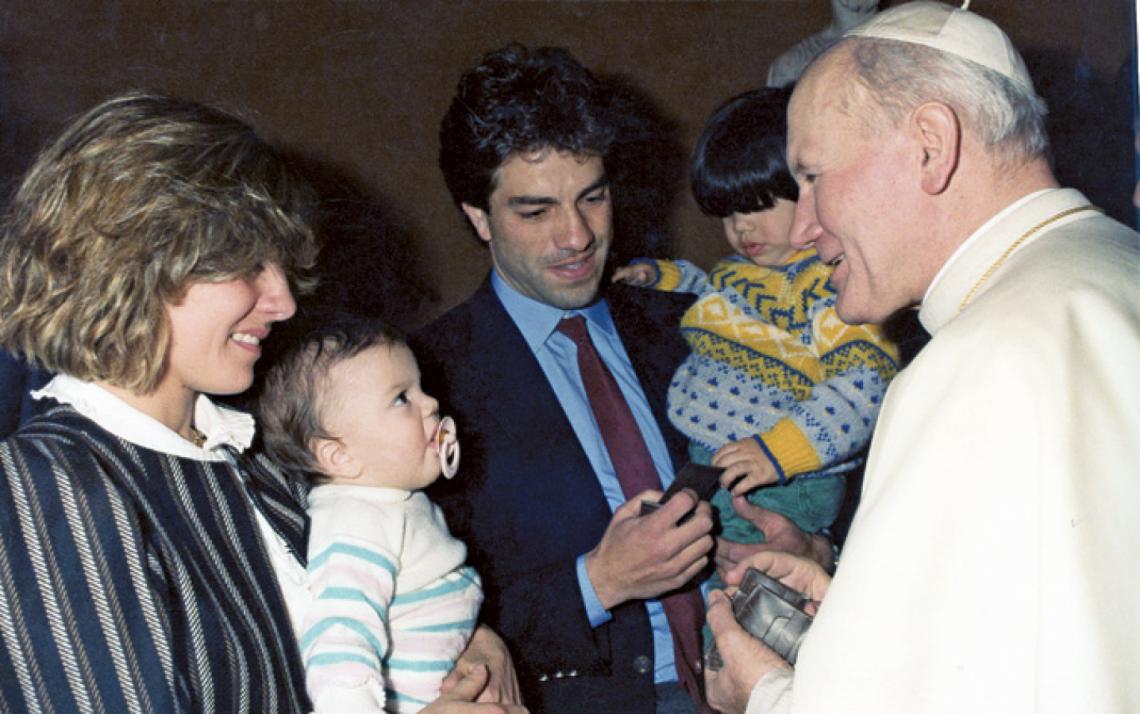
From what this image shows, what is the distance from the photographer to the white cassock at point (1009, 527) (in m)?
1.32

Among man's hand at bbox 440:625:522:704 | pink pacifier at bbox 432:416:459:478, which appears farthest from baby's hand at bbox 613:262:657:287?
man's hand at bbox 440:625:522:704

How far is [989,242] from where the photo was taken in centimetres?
156

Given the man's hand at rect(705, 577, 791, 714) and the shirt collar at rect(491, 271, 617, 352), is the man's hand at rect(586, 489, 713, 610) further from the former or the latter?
the shirt collar at rect(491, 271, 617, 352)

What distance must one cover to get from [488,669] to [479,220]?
1.27m

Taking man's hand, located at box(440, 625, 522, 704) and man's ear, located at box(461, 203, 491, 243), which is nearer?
man's hand, located at box(440, 625, 522, 704)

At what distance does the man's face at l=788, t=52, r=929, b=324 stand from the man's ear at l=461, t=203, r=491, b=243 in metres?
1.11

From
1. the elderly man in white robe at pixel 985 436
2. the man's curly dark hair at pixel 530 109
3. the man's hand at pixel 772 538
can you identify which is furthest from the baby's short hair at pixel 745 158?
the elderly man in white robe at pixel 985 436

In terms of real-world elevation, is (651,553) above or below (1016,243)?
below

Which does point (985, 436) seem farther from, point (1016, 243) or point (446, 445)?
point (446, 445)

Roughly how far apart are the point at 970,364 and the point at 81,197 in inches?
51.5

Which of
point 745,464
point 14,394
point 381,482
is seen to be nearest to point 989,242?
point 745,464

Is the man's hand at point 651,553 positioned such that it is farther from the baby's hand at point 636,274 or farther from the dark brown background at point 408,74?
the dark brown background at point 408,74

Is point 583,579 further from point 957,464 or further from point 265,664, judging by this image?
point 957,464

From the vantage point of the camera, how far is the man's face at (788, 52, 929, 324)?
163cm
